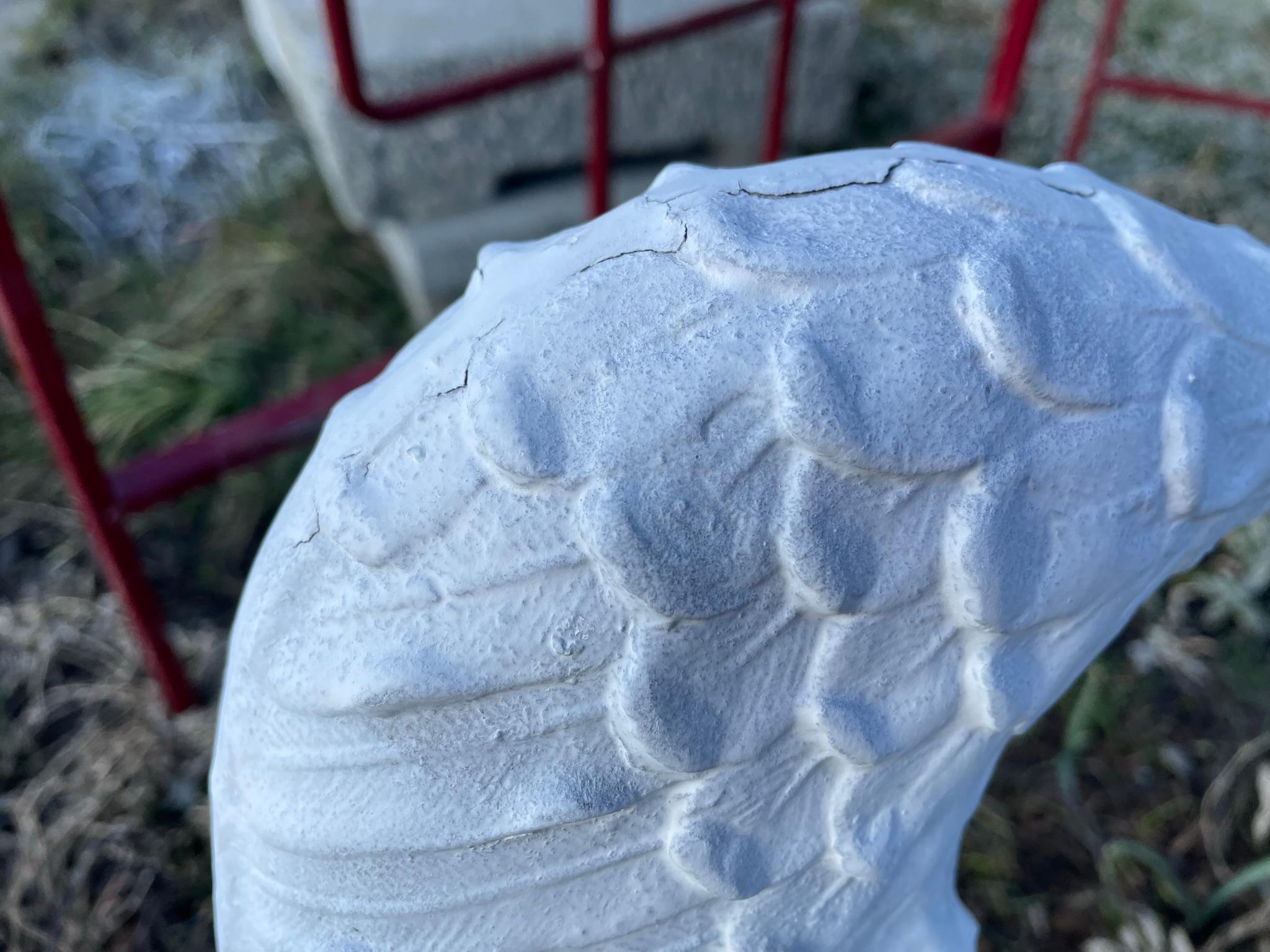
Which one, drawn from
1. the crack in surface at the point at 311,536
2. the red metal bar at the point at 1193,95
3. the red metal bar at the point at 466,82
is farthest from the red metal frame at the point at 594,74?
the red metal bar at the point at 1193,95

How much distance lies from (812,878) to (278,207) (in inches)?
89.5

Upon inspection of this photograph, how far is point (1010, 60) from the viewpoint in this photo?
1.56m

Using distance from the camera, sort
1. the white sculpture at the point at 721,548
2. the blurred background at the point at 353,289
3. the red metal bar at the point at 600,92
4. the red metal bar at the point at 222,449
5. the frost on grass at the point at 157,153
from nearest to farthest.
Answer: the white sculpture at the point at 721,548 < the red metal bar at the point at 600,92 < the red metal bar at the point at 222,449 < the blurred background at the point at 353,289 < the frost on grass at the point at 157,153

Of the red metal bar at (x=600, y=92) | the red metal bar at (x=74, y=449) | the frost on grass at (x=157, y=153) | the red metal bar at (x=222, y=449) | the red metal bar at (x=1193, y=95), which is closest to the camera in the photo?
the red metal bar at (x=74, y=449)

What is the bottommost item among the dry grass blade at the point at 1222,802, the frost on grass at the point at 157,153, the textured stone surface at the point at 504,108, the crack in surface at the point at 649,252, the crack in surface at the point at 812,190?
the dry grass blade at the point at 1222,802

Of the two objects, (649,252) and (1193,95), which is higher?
(649,252)

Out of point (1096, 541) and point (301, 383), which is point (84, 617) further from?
point (1096, 541)

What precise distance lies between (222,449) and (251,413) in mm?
87

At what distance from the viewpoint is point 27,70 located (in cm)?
290

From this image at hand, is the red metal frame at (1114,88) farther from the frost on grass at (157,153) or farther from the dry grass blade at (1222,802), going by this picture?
the frost on grass at (157,153)

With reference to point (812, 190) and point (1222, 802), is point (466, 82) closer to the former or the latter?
point (812, 190)

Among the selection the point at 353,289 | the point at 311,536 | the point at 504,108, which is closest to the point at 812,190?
the point at 311,536

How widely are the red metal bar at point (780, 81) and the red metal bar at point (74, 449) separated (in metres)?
0.97

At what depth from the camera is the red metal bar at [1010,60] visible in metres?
1.49
